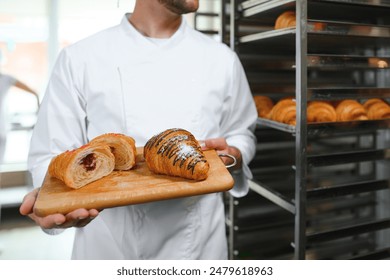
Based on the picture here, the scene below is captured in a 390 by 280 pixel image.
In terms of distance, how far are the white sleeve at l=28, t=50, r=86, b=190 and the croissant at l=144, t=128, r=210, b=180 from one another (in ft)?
0.97

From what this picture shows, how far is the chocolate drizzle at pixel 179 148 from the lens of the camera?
853 mm

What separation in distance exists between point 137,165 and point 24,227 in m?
0.60

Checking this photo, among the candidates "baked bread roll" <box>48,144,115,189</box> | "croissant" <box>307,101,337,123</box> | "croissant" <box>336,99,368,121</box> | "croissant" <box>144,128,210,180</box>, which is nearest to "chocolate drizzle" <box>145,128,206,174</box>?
"croissant" <box>144,128,210,180</box>

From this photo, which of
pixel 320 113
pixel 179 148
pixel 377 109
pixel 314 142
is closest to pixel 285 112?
pixel 320 113

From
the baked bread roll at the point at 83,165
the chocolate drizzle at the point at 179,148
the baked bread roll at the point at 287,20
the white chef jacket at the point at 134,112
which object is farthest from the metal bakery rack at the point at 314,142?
the baked bread roll at the point at 83,165

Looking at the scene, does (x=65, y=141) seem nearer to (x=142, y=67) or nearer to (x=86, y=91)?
(x=86, y=91)

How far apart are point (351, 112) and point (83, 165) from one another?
39.5 inches

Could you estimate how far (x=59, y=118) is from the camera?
108 centimetres

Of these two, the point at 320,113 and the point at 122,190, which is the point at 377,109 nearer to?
the point at 320,113

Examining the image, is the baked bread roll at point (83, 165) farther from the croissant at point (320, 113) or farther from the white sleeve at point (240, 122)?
the croissant at point (320, 113)

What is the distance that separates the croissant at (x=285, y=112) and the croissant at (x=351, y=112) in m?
0.18

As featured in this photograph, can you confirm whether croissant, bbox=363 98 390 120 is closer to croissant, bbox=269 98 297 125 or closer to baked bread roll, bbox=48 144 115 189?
croissant, bbox=269 98 297 125
